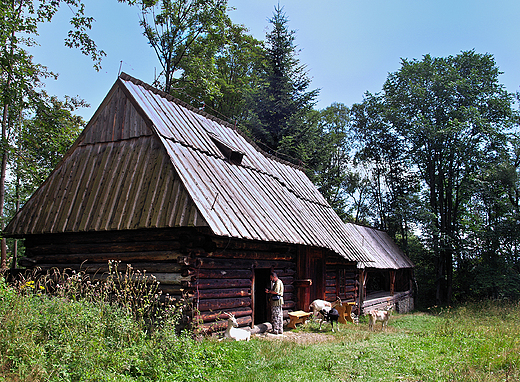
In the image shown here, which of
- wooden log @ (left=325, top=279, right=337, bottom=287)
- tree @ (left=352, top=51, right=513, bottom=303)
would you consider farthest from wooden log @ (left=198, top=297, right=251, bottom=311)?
tree @ (left=352, top=51, right=513, bottom=303)

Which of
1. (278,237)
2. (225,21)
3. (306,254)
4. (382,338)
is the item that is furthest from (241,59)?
(382,338)

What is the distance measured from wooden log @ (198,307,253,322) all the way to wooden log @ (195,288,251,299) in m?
0.36

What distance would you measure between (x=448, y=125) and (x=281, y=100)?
11757 mm

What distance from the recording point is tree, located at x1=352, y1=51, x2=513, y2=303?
2648 cm

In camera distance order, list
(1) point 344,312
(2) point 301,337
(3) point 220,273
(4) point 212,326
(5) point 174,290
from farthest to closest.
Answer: (1) point 344,312
(2) point 301,337
(3) point 220,273
(4) point 212,326
(5) point 174,290

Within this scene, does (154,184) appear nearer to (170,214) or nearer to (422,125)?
(170,214)

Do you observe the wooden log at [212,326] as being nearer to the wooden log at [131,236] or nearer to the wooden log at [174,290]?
the wooden log at [174,290]

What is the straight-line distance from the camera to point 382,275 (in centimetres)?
2706

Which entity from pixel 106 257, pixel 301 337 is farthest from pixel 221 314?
pixel 106 257

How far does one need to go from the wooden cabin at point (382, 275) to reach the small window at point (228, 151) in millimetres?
7647

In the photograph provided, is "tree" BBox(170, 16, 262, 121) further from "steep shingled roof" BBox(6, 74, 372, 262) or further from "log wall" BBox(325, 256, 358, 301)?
"log wall" BBox(325, 256, 358, 301)

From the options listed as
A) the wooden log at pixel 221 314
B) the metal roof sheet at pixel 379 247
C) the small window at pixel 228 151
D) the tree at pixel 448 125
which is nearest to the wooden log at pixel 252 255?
the wooden log at pixel 221 314

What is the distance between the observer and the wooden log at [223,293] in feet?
30.0

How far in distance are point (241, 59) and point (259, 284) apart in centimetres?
2081
